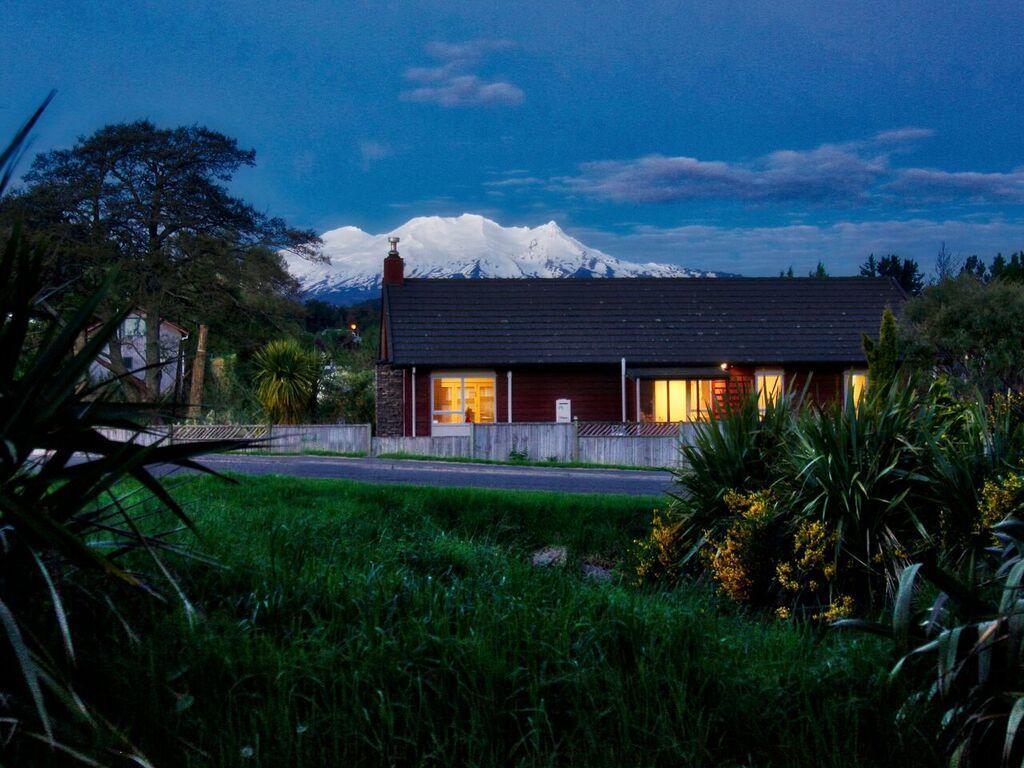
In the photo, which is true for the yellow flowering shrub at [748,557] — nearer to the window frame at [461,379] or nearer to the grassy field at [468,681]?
the grassy field at [468,681]

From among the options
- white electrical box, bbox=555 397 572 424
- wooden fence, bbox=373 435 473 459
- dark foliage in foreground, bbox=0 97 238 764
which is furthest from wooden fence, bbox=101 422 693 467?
dark foliage in foreground, bbox=0 97 238 764

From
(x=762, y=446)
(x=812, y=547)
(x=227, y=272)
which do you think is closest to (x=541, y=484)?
(x=762, y=446)

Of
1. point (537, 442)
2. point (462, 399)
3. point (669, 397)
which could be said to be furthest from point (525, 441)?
point (669, 397)

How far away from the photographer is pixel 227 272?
1469 inches

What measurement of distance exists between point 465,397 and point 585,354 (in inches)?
161

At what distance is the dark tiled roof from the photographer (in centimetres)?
3225

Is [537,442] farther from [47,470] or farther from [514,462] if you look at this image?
[47,470]

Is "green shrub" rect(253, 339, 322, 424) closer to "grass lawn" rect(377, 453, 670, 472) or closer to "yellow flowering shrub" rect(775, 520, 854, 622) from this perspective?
"grass lawn" rect(377, 453, 670, 472)

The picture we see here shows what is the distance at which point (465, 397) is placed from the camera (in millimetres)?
32438

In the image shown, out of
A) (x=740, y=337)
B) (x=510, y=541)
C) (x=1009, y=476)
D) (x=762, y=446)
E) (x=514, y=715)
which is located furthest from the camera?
(x=740, y=337)

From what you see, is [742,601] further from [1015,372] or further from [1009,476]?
[1015,372]

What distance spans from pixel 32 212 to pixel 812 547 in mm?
32976

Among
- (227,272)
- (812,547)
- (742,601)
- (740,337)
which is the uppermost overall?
(227,272)

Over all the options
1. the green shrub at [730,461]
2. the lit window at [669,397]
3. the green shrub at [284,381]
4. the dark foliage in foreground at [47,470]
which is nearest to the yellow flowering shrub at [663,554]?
the green shrub at [730,461]
